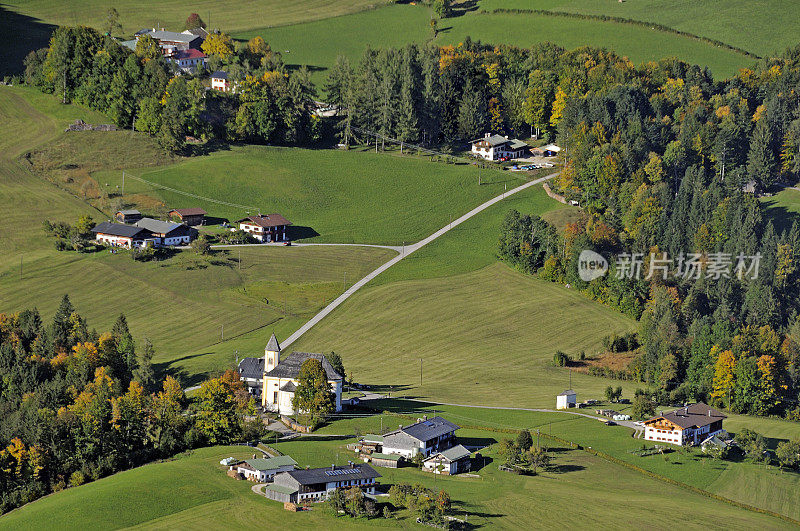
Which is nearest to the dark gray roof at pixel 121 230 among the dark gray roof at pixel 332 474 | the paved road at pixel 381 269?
the paved road at pixel 381 269

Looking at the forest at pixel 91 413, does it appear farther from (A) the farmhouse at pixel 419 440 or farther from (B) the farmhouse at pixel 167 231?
(B) the farmhouse at pixel 167 231

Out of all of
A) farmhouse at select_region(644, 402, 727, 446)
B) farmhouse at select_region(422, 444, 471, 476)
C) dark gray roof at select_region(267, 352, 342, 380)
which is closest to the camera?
farmhouse at select_region(422, 444, 471, 476)

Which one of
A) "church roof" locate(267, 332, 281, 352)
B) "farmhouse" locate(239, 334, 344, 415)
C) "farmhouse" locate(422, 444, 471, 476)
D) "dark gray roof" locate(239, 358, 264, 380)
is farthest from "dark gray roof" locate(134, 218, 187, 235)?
"farmhouse" locate(422, 444, 471, 476)

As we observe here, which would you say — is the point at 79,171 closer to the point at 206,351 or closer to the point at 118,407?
the point at 206,351

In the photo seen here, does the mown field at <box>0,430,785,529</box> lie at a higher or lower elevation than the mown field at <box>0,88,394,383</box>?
lower

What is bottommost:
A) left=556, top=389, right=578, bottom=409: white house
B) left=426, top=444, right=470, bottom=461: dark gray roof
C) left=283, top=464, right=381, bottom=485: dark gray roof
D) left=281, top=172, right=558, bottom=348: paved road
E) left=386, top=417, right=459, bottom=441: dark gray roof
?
left=283, top=464, right=381, bottom=485: dark gray roof

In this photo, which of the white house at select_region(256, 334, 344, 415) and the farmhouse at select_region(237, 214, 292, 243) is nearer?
the white house at select_region(256, 334, 344, 415)

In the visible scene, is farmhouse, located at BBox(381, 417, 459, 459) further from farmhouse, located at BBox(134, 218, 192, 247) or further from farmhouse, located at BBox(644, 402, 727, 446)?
farmhouse, located at BBox(134, 218, 192, 247)

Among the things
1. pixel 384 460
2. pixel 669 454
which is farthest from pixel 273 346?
pixel 669 454
